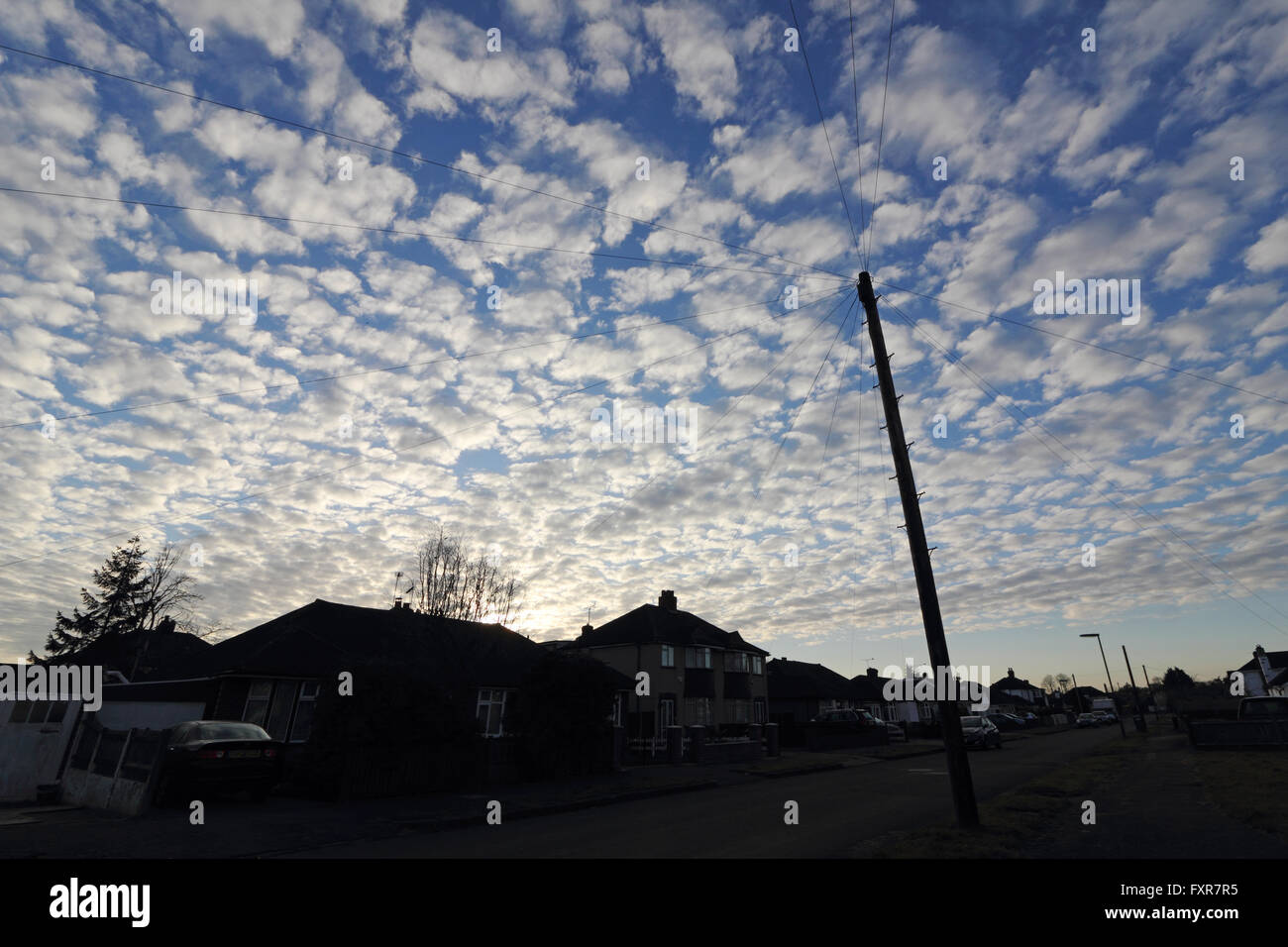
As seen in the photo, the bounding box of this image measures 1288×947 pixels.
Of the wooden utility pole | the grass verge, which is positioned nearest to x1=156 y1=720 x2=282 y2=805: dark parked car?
the grass verge

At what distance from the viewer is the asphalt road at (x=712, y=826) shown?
970cm

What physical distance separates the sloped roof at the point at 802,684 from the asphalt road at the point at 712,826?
44390 mm

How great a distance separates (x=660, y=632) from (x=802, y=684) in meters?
26.8

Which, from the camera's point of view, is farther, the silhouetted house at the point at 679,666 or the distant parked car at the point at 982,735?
the silhouetted house at the point at 679,666

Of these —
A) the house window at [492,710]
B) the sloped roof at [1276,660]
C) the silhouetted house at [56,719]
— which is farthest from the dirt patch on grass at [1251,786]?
the sloped roof at [1276,660]

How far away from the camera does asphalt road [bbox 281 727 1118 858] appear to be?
9703 mm

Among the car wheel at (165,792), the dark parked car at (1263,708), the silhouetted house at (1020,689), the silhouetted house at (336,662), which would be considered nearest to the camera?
the car wheel at (165,792)

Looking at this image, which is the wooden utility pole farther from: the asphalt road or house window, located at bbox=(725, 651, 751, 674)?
house window, located at bbox=(725, 651, 751, 674)

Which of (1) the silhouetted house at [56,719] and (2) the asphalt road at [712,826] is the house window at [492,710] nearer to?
(1) the silhouetted house at [56,719]

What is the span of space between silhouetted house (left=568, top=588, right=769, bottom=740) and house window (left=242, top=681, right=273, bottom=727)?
18.5m

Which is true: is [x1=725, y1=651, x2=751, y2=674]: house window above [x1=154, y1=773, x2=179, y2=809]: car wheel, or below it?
above

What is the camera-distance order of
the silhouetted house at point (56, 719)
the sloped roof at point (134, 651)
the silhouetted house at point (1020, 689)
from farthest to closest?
the silhouetted house at point (1020, 689) → the sloped roof at point (134, 651) → the silhouetted house at point (56, 719)
